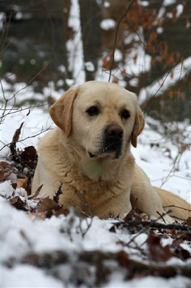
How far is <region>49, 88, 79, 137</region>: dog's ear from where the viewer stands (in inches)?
157

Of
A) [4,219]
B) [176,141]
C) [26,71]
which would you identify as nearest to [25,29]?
[26,71]

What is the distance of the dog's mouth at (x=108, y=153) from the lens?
371 cm

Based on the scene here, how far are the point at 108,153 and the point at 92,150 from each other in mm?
129

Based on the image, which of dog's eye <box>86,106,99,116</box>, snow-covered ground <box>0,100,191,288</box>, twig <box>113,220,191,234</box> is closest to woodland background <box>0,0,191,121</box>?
dog's eye <box>86,106,99,116</box>

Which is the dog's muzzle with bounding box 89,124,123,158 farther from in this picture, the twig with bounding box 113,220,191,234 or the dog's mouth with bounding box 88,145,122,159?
the twig with bounding box 113,220,191,234

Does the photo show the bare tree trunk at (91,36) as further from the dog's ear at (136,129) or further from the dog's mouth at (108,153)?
the dog's mouth at (108,153)

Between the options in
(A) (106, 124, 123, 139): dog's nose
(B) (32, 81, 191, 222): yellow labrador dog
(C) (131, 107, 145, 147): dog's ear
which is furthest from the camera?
(C) (131, 107, 145, 147): dog's ear

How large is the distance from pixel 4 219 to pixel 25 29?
17860 millimetres

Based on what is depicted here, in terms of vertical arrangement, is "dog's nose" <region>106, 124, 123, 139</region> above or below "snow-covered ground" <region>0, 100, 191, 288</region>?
below

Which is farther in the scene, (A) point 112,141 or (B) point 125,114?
(B) point 125,114

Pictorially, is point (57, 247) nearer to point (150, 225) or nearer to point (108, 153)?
point (150, 225)

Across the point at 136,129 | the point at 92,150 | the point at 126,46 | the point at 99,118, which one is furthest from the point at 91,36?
the point at 92,150

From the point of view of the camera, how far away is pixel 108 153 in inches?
147

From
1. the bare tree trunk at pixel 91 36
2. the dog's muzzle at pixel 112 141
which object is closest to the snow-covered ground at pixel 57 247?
the dog's muzzle at pixel 112 141
